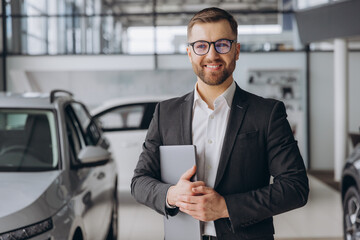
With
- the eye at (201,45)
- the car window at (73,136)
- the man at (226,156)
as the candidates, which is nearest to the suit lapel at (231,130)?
the man at (226,156)

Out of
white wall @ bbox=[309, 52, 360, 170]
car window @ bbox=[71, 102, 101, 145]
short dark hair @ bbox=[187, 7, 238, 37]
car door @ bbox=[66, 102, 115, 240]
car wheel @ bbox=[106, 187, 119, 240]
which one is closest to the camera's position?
short dark hair @ bbox=[187, 7, 238, 37]

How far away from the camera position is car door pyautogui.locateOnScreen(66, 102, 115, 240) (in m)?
3.02

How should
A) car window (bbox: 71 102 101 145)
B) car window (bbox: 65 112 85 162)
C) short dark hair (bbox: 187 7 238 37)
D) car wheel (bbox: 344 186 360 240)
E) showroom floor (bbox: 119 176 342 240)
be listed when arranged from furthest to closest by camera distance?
1. showroom floor (bbox: 119 176 342 240)
2. car window (bbox: 71 102 101 145)
3. car wheel (bbox: 344 186 360 240)
4. car window (bbox: 65 112 85 162)
5. short dark hair (bbox: 187 7 238 37)

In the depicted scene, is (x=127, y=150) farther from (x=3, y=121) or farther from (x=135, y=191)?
(x=135, y=191)

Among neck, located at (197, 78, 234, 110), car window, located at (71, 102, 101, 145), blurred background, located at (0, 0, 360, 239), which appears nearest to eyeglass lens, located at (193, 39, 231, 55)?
neck, located at (197, 78, 234, 110)

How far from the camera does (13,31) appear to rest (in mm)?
10031

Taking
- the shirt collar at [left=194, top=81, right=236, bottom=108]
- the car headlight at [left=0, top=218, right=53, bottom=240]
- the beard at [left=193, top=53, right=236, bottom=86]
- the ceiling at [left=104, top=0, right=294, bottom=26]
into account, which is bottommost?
the car headlight at [left=0, top=218, right=53, bottom=240]

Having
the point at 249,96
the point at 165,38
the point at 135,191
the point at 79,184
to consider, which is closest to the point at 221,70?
the point at 249,96

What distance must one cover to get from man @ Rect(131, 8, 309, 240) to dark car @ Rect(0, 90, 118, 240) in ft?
2.90

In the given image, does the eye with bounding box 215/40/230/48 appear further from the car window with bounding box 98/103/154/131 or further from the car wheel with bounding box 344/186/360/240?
the car window with bounding box 98/103/154/131

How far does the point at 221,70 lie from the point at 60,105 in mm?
2050

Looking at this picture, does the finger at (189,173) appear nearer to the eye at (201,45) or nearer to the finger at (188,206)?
the finger at (188,206)

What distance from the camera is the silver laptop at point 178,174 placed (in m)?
1.56

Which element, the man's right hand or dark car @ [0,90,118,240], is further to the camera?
dark car @ [0,90,118,240]
